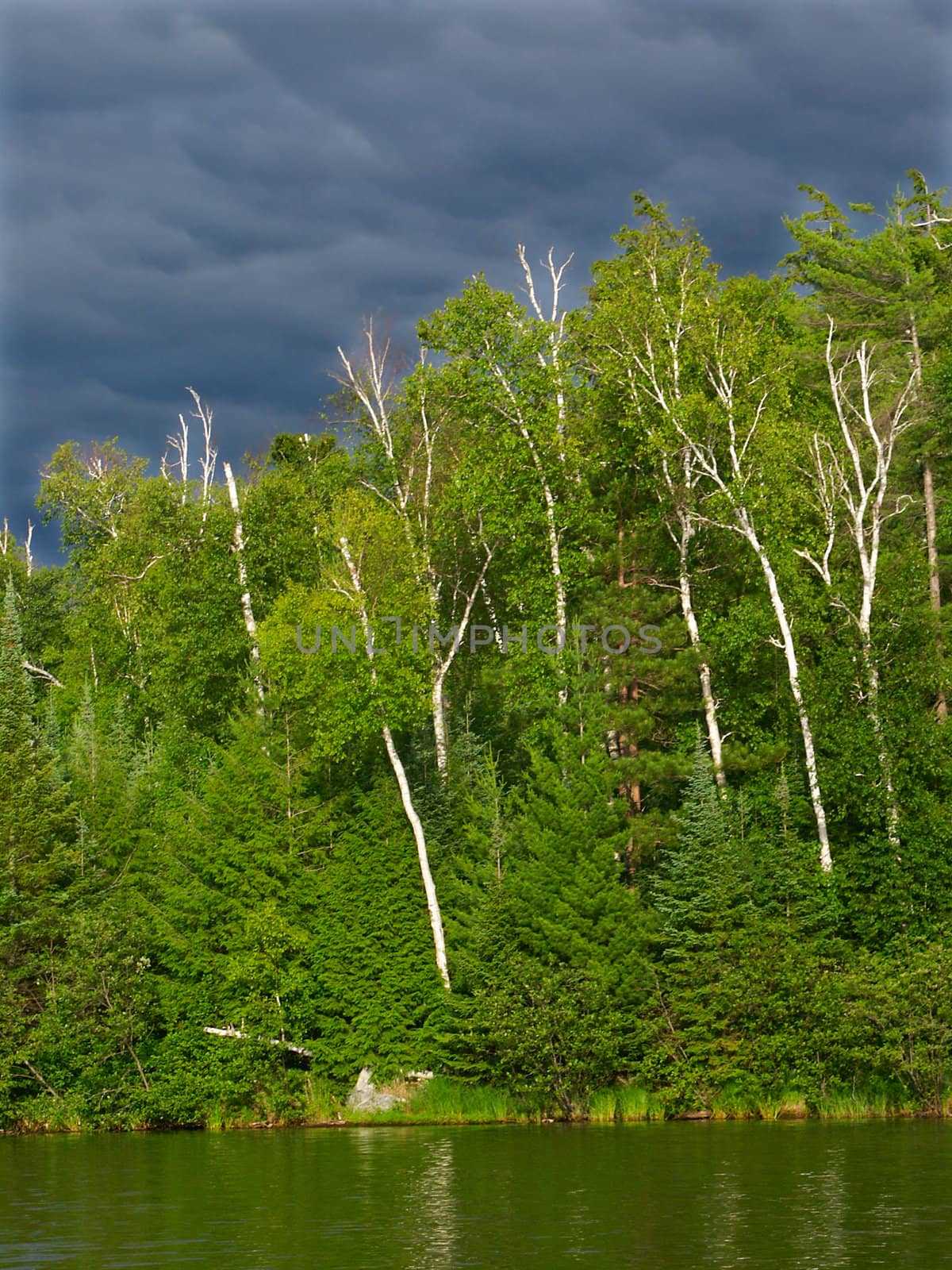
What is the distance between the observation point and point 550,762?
126ft

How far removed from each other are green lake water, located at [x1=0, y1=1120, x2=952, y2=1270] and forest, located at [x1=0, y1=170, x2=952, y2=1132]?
13.5 ft

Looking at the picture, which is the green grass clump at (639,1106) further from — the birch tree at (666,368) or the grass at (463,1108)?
the birch tree at (666,368)

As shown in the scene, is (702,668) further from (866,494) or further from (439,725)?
(439,725)

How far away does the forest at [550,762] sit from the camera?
3566 cm

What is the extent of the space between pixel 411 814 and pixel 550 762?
435 cm

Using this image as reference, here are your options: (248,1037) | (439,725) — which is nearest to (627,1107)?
(248,1037)

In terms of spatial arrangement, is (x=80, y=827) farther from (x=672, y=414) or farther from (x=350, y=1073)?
(x=672, y=414)

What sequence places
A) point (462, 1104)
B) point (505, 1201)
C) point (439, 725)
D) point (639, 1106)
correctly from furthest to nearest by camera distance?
point (439, 725) < point (462, 1104) < point (639, 1106) < point (505, 1201)

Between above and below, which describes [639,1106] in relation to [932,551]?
below

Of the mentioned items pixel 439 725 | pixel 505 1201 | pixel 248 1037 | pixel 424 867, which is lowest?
pixel 505 1201

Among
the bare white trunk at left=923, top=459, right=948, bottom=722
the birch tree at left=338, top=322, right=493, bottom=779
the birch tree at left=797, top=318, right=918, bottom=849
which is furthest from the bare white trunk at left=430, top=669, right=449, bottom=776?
the bare white trunk at left=923, top=459, right=948, bottom=722

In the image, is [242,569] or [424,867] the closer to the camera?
[424,867]

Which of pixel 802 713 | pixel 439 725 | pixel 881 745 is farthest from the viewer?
pixel 439 725

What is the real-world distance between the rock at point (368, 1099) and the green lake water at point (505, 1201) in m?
4.78
